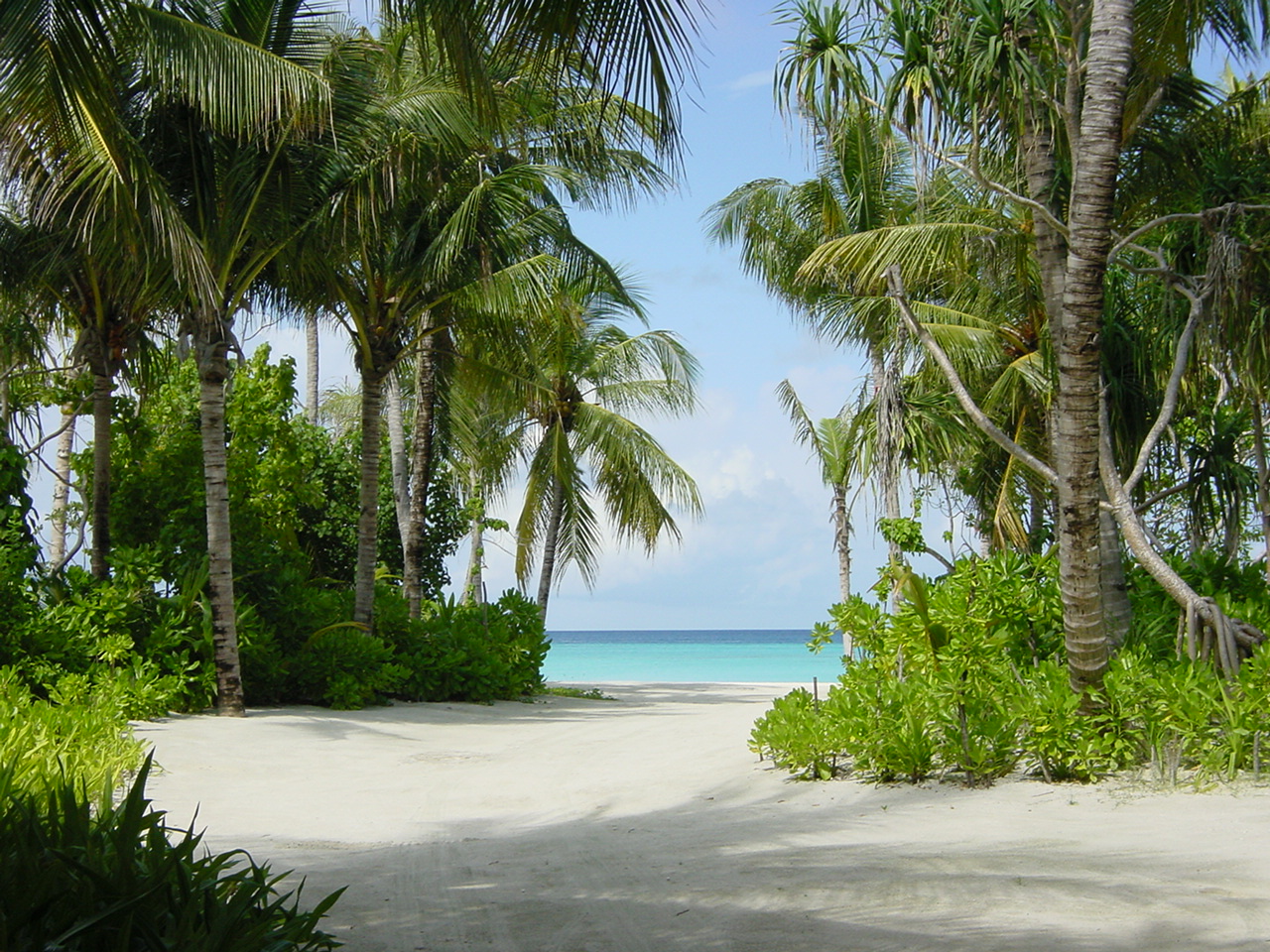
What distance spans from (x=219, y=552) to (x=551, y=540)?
9.71 metres

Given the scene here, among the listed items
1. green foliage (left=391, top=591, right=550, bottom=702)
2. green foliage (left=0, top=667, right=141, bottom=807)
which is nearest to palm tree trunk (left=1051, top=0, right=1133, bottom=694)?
green foliage (left=0, top=667, right=141, bottom=807)

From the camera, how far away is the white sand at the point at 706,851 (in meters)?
3.87

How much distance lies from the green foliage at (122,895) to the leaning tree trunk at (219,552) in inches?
308

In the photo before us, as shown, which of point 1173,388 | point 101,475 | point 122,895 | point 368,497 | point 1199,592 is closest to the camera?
point 122,895

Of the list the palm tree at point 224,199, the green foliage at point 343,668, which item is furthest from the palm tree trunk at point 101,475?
the green foliage at point 343,668

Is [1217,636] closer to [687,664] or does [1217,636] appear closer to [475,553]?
[475,553]

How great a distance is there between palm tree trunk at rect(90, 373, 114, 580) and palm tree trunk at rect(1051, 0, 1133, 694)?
9.97 m

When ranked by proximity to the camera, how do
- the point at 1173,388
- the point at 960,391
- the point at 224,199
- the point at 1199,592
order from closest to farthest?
1. the point at 1173,388
2. the point at 960,391
3. the point at 1199,592
4. the point at 224,199

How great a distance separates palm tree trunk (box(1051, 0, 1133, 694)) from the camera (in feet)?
23.1

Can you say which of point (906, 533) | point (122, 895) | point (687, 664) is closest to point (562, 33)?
point (122, 895)

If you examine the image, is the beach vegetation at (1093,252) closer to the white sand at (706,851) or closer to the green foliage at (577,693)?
the white sand at (706,851)

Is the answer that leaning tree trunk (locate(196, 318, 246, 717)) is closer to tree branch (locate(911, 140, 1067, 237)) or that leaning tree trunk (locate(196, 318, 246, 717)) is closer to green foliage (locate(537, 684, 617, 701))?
green foliage (locate(537, 684, 617, 701))

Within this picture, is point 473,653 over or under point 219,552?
under

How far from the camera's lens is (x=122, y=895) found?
3115 mm
